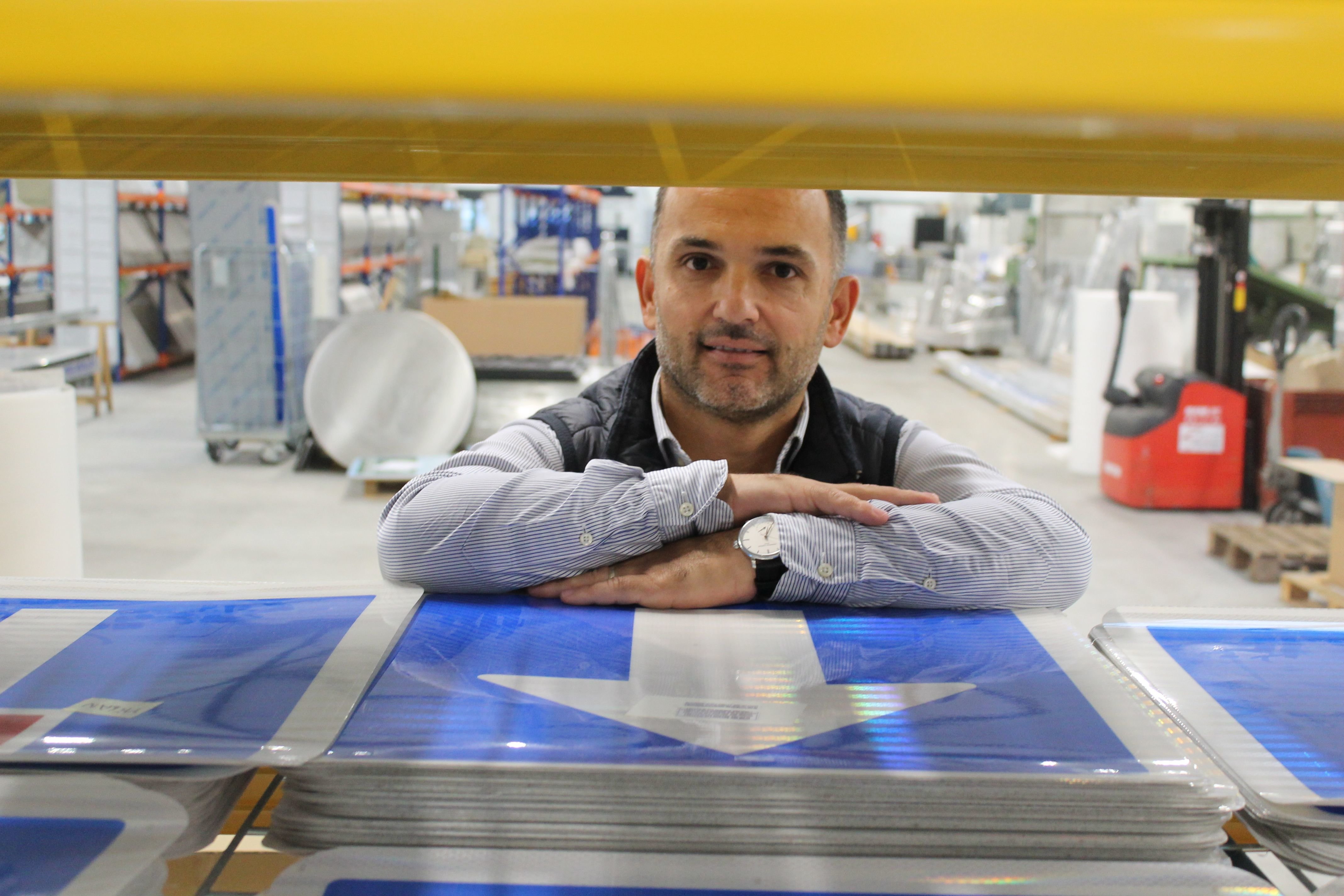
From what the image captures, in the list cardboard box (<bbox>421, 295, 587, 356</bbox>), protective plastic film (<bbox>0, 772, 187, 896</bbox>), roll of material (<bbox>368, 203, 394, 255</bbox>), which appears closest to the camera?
protective plastic film (<bbox>0, 772, 187, 896</bbox>)

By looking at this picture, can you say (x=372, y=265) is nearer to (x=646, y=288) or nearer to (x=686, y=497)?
(x=646, y=288)

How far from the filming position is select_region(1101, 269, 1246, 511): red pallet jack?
252 inches

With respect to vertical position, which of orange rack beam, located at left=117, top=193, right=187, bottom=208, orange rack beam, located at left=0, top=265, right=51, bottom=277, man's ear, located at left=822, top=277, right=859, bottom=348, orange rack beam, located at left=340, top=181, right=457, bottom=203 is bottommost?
man's ear, located at left=822, top=277, right=859, bottom=348

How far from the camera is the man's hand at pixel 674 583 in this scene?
1.33 metres

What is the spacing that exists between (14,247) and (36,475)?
936cm

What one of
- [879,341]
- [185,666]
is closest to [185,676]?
[185,666]

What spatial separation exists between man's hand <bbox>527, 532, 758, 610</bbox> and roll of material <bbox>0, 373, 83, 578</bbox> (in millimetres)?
2299

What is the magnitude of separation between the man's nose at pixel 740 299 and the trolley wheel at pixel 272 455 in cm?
659

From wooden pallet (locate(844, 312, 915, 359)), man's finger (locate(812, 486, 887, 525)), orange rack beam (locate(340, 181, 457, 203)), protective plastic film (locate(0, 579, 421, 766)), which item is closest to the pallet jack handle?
man's finger (locate(812, 486, 887, 525))

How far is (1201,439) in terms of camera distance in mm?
6480

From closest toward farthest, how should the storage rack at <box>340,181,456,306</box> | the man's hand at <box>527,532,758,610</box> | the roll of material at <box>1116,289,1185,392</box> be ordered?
1. the man's hand at <box>527,532,758,610</box>
2. the roll of material at <box>1116,289,1185,392</box>
3. the storage rack at <box>340,181,456,306</box>

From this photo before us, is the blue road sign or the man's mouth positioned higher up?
the man's mouth

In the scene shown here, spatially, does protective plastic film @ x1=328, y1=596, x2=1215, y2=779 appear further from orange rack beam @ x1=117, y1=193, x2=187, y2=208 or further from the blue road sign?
orange rack beam @ x1=117, y1=193, x2=187, y2=208

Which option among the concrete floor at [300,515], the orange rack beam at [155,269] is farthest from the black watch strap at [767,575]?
the orange rack beam at [155,269]
